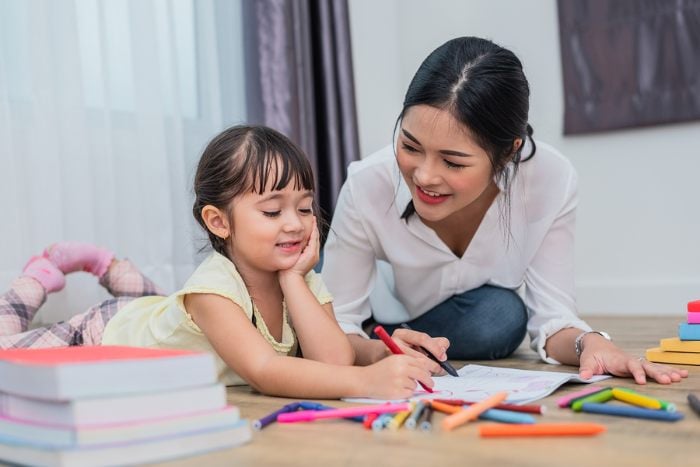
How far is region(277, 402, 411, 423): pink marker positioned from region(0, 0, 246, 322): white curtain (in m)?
1.14

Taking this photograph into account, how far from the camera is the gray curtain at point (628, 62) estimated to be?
2.96m

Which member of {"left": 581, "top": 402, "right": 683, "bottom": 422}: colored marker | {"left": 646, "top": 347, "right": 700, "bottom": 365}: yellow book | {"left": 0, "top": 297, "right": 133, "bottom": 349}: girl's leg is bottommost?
{"left": 646, "top": 347, "right": 700, "bottom": 365}: yellow book

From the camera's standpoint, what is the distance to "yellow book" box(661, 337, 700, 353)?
1493 mm

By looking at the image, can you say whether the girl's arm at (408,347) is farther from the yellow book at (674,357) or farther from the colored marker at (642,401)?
the yellow book at (674,357)

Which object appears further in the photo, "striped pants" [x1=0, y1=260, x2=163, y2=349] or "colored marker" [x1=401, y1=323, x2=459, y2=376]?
"striped pants" [x1=0, y1=260, x2=163, y2=349]

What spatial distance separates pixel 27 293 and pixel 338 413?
101cm

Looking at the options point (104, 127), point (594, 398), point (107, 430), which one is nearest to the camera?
point (107, 430)

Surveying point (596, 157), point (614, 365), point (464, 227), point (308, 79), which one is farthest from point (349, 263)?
point (596, 157)

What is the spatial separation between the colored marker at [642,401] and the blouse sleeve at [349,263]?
2.23 ft

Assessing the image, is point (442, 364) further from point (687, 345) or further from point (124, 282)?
point (124, 282)

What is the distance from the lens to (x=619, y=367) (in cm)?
133

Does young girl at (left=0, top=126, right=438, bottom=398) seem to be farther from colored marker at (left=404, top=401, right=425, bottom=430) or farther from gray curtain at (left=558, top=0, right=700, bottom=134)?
gray curtain at (left=558, top=0, right=700, bottom=134)

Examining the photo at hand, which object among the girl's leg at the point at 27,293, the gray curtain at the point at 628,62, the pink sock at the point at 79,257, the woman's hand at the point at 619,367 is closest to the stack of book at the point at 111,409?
the woman's hand at the point at 619,367

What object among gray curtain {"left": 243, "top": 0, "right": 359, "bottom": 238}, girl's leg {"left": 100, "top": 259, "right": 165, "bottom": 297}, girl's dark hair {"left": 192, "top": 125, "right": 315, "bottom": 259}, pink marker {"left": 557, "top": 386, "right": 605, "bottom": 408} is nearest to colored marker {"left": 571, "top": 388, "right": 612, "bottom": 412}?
pink marker {"left": 557, "top": 386, "right": 605, "bottom": 408}
